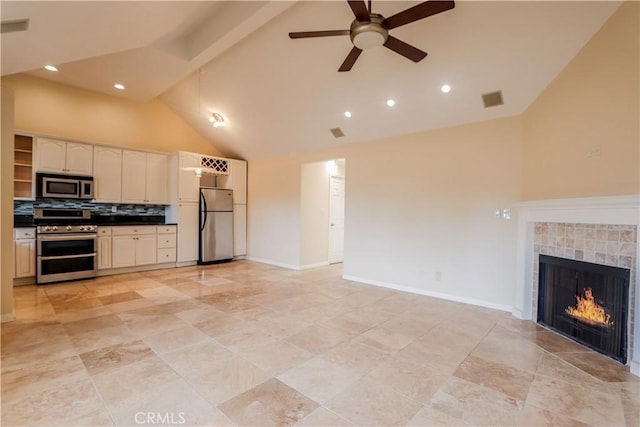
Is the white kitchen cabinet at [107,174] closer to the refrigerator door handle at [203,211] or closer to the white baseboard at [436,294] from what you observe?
the refrigerator door handle at [203,211]

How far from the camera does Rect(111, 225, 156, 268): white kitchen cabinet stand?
5512 millimetres

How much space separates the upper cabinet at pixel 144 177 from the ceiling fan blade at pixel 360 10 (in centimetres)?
544

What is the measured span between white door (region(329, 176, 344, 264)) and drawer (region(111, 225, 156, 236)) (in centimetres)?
385

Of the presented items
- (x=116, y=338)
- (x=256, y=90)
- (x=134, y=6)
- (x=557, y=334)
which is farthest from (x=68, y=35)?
(x=557, y=334)

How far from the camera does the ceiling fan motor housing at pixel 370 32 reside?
237 centimetres

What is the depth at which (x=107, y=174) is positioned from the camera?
18.4 feet

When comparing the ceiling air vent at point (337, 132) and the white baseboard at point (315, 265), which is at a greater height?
the ceiling air vent at point (337, 132)

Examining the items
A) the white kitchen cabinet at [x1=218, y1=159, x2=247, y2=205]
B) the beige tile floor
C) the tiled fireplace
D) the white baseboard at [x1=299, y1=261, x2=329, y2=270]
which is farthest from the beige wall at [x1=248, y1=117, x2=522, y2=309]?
the white kitchen cabinet at [x1=218, y1=159, x2=247, y2=205]

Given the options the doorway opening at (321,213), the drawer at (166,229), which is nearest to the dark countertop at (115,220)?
the drawer at (166,229)

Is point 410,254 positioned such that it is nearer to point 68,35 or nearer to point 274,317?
point 274,317

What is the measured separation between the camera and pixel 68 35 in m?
2.74

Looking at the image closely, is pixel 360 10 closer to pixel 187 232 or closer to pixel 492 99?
pixel 492 99

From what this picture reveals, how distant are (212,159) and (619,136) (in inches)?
262

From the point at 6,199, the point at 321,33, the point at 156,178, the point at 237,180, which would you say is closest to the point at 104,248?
the point at 156,178
